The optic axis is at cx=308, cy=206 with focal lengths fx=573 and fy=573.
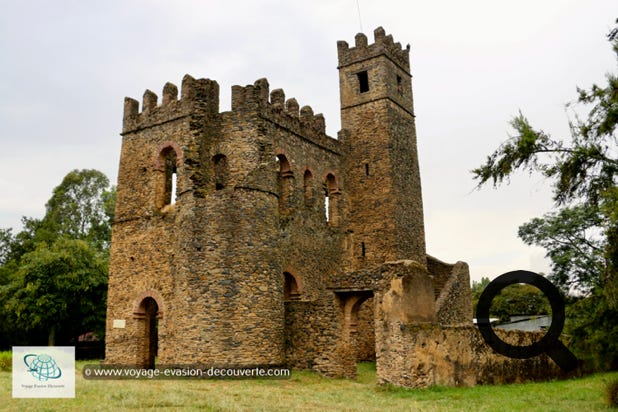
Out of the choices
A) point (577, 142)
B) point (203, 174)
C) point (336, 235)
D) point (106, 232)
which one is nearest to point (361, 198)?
point (336, 235)

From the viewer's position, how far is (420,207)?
24891mm

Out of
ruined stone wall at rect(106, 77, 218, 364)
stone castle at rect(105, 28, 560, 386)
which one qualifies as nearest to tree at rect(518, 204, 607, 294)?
stone castle at rect(105, 28, 560, 386)

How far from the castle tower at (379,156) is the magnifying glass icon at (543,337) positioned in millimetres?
6677

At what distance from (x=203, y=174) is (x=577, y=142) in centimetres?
1115

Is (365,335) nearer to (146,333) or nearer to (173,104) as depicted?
(146,333)

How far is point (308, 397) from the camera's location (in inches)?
488

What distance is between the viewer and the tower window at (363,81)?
82.2 feet

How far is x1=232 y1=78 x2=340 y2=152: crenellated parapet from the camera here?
18.7m

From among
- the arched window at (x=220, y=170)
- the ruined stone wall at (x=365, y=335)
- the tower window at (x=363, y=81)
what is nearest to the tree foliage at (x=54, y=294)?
the arched window at (x=220, y=170)

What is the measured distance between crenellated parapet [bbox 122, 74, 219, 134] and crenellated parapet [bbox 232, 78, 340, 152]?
2.67 ft

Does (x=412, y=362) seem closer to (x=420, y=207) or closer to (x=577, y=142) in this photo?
(x=577, y=142)

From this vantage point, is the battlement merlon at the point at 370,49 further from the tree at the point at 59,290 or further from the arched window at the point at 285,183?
the tree at the point at 59,290

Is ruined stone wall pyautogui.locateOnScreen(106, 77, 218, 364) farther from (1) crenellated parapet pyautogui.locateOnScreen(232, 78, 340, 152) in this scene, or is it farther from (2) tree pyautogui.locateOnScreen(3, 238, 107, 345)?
(2) tree pyautogui.locateOnScreen(3, 238, 107, 345)

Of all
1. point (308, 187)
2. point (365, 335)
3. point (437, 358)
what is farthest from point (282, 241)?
point (437, 358)
